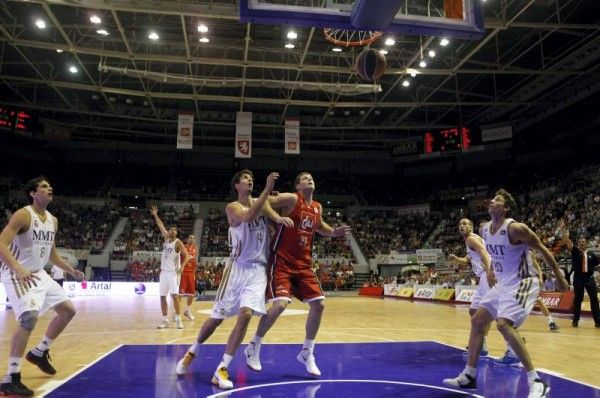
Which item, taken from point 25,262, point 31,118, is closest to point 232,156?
point 31,118

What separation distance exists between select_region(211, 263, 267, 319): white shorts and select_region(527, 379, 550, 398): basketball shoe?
2581 millimetres

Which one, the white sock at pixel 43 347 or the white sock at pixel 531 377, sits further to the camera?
the white sock at pixel 43 347

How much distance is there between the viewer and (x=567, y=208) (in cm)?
2478

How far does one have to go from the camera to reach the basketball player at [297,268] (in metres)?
5.50

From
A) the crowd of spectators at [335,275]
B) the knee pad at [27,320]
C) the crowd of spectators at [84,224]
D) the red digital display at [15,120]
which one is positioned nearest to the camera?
the knee pad at [27,320]

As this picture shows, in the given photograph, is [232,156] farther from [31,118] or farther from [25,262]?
[25,262]

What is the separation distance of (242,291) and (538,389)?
2905 millimetres

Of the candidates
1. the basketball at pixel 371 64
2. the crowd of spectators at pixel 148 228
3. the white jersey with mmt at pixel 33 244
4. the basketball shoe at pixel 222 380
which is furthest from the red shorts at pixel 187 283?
the crowd of spectators at pixel 148 228

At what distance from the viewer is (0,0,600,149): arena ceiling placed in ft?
61.5

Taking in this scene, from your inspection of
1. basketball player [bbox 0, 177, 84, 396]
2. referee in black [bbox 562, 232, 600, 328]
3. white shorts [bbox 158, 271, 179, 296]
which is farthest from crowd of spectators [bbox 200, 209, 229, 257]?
basketball player [bbox 0, 177, 84, 396]

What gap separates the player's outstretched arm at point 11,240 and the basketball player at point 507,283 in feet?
13.6

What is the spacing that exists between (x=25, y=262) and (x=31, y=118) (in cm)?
2387

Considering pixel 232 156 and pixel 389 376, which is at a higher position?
pixel 232 156

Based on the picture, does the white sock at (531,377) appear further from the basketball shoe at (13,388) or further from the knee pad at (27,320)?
the knee pad at (27,320)
